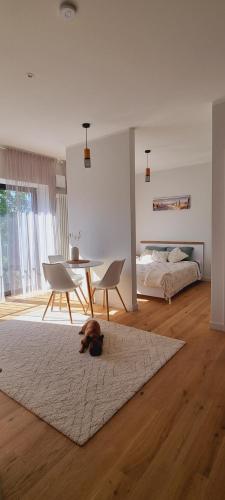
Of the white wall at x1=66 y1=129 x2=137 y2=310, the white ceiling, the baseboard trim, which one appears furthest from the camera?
the white wall at x1=66 y1=129 x2=137 y2=310

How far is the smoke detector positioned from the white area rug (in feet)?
8.57

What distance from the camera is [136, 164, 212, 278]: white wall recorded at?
221 inches

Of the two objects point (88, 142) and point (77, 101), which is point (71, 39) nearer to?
point (77, 101)

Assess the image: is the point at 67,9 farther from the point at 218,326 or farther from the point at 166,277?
the point at 166,277

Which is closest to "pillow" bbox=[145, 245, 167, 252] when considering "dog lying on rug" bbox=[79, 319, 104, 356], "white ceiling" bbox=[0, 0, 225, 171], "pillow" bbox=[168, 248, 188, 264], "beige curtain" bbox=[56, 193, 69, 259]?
"pillow" bbox=[168, 248, 188, 264]

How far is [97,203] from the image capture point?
13.4 feet

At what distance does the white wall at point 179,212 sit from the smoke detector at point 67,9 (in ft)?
14.7

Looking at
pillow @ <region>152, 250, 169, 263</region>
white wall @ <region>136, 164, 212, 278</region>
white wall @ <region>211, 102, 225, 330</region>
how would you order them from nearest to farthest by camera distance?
white wall @ <region>211, 102, 225, 330</region> → pillow @ <region>152, 250, 169, 263</region> → white wall @ <region>136, 164, 212, 278</region>

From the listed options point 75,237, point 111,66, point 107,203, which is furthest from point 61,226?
point 111,66

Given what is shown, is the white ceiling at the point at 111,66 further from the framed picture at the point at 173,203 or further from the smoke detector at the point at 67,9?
the framed picture at the point at 173,203

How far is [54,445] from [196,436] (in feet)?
2.80

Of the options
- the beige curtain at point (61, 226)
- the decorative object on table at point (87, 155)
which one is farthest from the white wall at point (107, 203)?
the beige curtain at point (61, 226)

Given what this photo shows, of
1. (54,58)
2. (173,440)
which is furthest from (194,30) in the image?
(173,440)

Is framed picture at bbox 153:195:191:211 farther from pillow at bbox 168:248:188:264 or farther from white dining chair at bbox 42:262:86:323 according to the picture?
white dining chair at bbox 42:262:86:323
